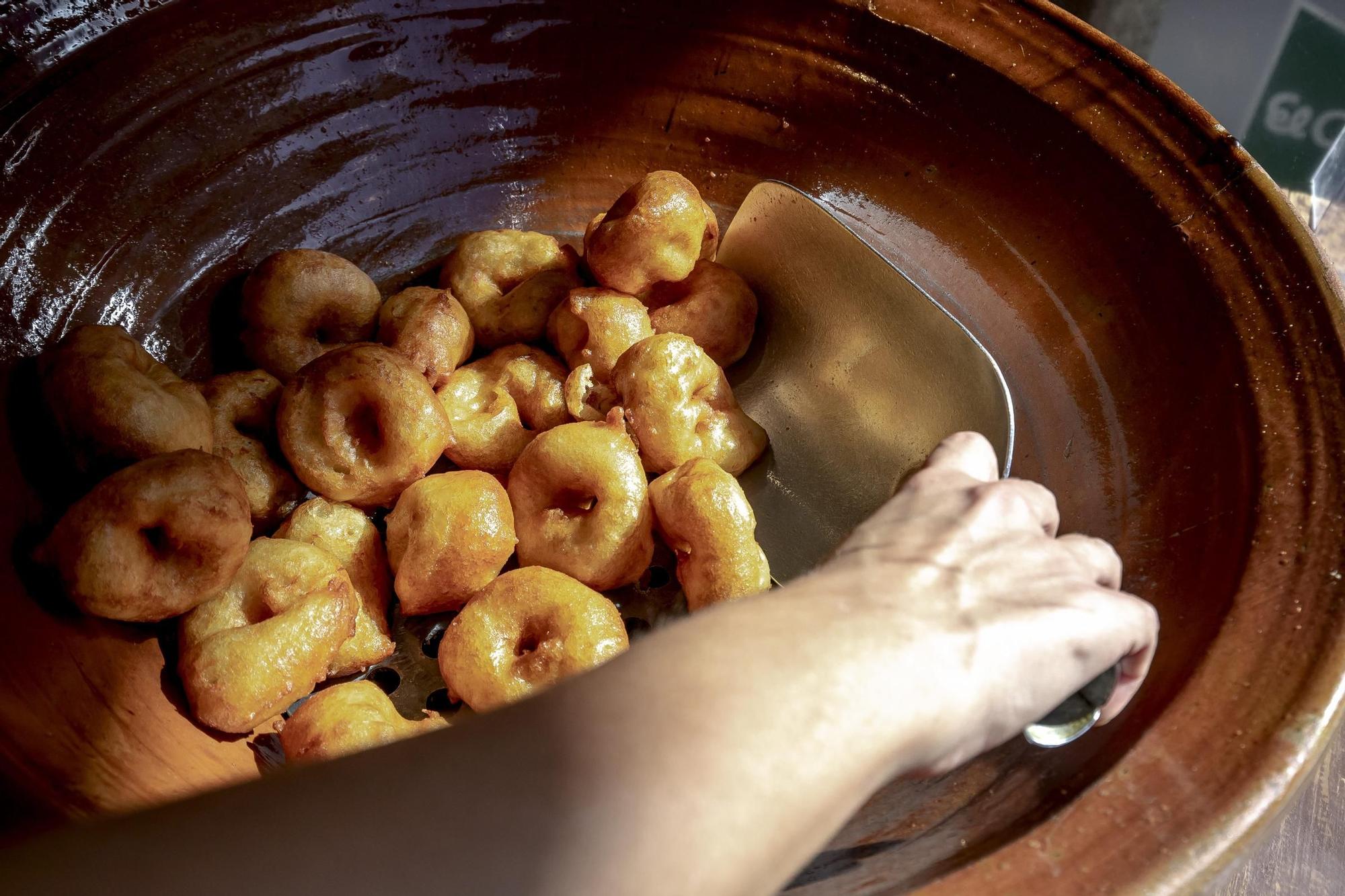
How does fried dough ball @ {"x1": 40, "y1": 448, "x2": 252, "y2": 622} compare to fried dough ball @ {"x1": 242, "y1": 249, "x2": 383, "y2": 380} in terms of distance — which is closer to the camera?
fried dough ball @ {"x1": 40, "y1": 448, "x2": 252, "y2": 622}

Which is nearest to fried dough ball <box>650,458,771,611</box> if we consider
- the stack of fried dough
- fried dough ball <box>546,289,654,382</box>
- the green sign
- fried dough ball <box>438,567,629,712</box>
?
the stack of fried dough

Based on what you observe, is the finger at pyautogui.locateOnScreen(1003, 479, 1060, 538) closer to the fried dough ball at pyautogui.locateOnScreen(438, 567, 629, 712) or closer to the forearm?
the forearm

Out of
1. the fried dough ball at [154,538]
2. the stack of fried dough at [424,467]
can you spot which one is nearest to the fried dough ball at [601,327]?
the stack of fried dough at [424,467]

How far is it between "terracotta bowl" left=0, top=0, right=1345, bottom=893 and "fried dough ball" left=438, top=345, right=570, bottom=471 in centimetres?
29

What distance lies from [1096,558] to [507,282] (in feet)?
3.12

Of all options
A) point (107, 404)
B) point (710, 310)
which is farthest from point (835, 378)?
point (107, 404)

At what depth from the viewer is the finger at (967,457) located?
83 cm

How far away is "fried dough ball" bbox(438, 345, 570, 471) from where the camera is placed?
1.25 m

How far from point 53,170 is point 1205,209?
4.74 ft

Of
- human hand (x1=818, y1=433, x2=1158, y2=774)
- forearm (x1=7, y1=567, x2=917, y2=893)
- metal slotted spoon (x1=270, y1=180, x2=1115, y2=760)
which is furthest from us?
metal slotted spoon (x1=270, y1=180, x2=1115, y2=760)

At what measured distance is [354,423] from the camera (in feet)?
3.85

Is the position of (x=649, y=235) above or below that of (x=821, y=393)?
above

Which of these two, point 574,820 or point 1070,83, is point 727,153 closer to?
point 1070,83

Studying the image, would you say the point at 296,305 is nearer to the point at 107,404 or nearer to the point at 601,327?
the point at 107,404
